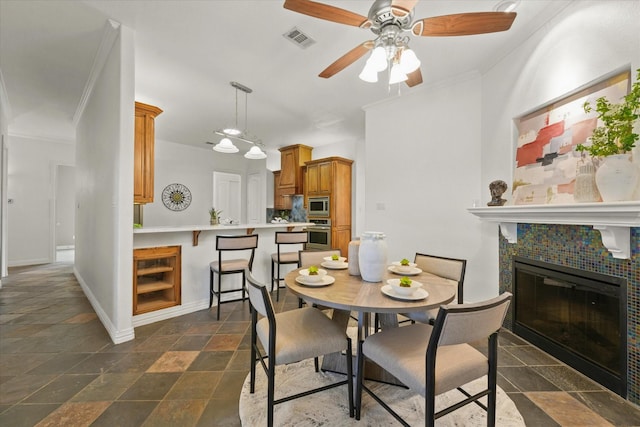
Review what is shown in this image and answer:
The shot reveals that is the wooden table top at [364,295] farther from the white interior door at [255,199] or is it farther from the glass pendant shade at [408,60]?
the white interior door at [255,199]

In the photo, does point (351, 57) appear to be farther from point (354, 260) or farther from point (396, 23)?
point (354, 260)

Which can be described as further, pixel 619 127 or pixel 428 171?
pixel 428 171

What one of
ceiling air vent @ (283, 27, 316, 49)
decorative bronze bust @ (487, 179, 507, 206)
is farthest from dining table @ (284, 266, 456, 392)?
ceiling air vent @ (283, 27, 316, 49)

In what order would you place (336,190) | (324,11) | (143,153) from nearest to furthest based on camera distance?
1. (324,11)
2. (143,153)
3. (336,190)

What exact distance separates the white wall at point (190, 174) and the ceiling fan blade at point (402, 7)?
5984 mm

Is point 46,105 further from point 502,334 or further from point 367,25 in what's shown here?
point 502,334

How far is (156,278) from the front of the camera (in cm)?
311

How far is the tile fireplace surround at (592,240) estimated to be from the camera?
1567 mm

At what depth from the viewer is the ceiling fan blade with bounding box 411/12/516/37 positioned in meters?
1.51

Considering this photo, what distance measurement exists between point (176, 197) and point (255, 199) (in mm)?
1997

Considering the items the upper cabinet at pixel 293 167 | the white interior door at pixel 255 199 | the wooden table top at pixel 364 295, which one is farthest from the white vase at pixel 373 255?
the white interior door at pixel 255 199

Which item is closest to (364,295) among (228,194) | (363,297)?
(363,297)

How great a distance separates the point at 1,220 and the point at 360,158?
20.1ft

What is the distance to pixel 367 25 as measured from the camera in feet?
5.29
